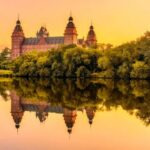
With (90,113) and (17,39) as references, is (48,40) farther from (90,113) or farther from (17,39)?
(90,113)

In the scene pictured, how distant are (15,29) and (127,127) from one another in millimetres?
128976

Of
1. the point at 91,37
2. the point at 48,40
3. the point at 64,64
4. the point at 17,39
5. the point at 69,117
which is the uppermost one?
the point at 91,37

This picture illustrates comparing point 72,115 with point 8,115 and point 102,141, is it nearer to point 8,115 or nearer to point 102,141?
point 8,115

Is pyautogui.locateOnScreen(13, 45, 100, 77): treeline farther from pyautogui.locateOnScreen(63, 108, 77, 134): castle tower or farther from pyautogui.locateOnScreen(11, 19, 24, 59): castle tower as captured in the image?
pyautogui.locateOnScreen(11, 19, 24, 59): castle tower

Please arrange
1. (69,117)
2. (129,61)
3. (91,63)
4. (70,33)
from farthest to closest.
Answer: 1. (70,33)
2. (91,63)
3. (129,61)
4. (69,117)

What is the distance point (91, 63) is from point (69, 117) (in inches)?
1883

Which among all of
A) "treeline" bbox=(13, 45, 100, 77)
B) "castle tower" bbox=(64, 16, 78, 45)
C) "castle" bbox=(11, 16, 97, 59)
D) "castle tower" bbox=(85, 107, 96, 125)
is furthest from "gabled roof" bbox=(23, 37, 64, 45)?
"castle tower" bbox=(85, 107, 96, 125)

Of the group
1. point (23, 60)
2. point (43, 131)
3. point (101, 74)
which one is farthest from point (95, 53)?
point (43, 131)

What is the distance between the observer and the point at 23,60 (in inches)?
2936

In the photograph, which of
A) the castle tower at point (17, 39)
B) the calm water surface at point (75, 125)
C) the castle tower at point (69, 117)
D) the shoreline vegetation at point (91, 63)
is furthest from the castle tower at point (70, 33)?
the castle tower at point (69, 117)

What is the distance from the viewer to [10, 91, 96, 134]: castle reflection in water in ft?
57.8

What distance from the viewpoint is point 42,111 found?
2067cm

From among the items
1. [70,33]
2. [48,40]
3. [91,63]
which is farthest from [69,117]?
[48,40]

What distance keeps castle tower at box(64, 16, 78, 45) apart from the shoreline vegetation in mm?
52869
